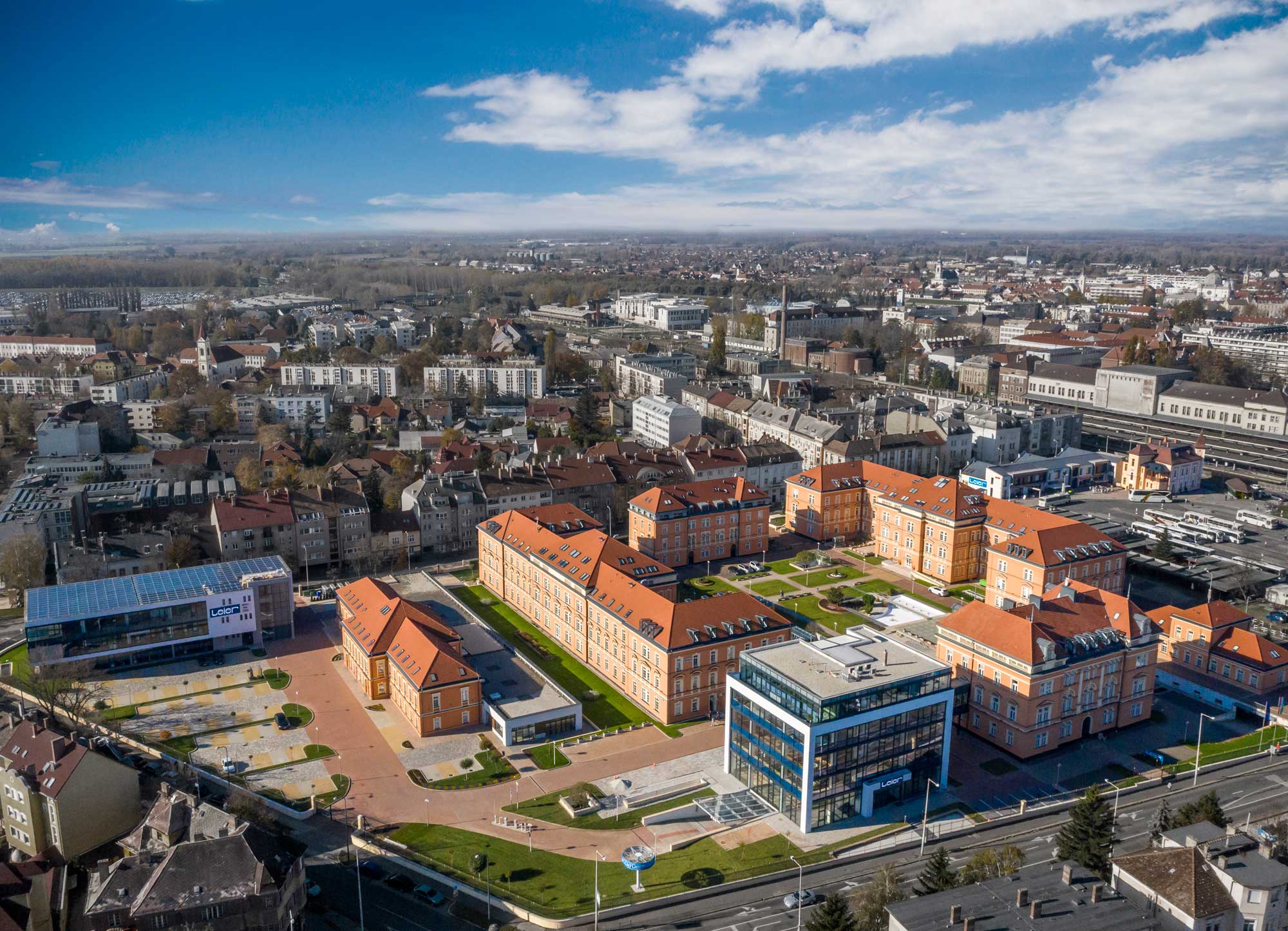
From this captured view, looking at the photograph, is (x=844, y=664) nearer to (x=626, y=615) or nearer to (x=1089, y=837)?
(x=1089, y=837)

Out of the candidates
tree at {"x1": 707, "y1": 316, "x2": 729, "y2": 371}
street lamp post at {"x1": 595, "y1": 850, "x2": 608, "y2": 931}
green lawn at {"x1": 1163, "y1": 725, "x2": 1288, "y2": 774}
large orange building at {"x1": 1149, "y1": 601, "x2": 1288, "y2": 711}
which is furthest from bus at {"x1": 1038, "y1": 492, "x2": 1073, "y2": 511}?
tree at {"x1": 707, "y1": 316, "x2": 729, "y2": 371}

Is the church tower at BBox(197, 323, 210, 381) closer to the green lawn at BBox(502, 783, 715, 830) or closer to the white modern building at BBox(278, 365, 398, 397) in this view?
the white modern building at BBox(278, 365, 398, 397)

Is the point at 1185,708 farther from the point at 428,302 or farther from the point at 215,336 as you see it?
the point at 428,302

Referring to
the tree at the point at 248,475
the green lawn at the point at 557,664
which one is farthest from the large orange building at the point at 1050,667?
the tree at the point at 248,475

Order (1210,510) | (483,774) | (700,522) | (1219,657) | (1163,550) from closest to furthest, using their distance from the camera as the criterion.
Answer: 1. (483,774)
2. (1219,657)
3. (700,522)
4. (1163,550)
5. (1210,510)

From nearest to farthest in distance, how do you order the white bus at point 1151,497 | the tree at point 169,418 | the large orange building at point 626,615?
the large orange building at point 626,615
the white bus at point 1151,497
the tree at point 169,418

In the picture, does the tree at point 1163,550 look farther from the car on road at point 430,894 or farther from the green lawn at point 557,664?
the car on road at point 430,894

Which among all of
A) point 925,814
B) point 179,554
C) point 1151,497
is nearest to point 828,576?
point 925,814
